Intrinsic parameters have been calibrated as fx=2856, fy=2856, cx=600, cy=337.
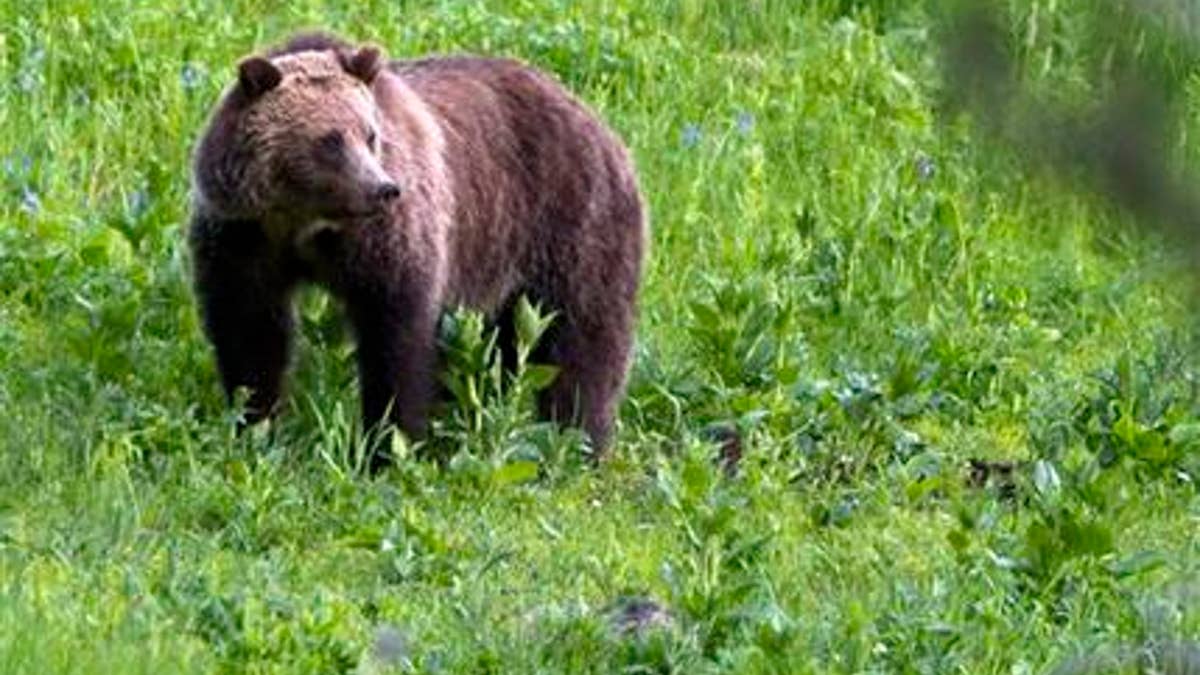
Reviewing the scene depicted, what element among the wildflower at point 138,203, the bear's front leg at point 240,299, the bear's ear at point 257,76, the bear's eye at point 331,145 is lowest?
the wildflower at point 138,203

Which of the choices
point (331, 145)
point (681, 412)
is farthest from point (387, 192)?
point (681, 412)

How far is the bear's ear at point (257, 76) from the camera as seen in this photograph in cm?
675

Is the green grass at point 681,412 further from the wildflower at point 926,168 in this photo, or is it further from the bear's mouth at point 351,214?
the bear's mouth at point 351,214

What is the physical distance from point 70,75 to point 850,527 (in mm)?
3685

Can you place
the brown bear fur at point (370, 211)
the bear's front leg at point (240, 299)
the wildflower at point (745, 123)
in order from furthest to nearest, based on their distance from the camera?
the wildflower at point (745, 123) → the bear's front leg at point (240, 299) → the brown bear fur at point (370, 211)

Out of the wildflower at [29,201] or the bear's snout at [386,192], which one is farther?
the wildflower at [29,201]

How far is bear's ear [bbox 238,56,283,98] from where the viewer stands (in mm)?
6754

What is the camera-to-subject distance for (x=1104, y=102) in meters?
2.12

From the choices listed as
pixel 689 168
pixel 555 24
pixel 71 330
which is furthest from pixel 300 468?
pixel 555 24

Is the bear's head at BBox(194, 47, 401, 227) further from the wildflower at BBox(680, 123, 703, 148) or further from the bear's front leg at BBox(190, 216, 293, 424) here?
the wildflower at BBox(680, 123, 703, 148)

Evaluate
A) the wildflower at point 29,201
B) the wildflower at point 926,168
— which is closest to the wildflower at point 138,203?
the wildflower at point 29,201

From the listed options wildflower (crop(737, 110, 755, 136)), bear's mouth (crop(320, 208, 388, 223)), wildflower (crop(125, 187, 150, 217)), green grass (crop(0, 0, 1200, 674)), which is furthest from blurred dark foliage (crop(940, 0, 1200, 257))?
wildflower (crop(737, 110, 755, 136))

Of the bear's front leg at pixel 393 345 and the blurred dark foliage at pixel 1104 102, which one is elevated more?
the blurred dark foliage at pixel 1104 102

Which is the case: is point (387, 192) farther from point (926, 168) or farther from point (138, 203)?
point (926, 168)
